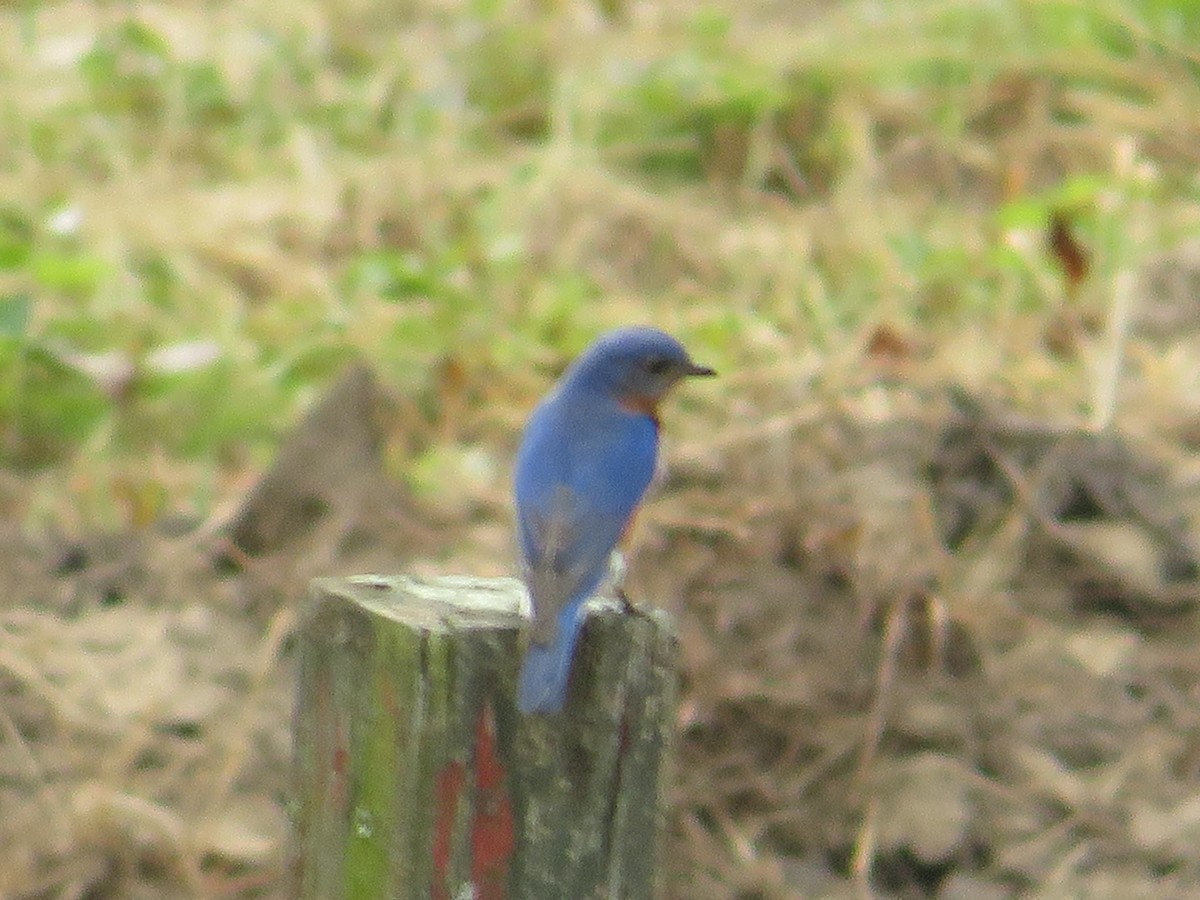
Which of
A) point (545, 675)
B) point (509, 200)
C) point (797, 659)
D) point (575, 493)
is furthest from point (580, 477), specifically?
point (509, 200)

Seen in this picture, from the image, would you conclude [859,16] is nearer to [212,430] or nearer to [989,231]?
[989,231]

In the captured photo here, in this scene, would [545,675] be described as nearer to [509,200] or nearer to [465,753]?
[465,753]

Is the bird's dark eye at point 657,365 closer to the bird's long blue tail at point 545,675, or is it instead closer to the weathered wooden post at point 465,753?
the weathered wooden post at point 465,753

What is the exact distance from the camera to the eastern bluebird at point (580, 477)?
2271 mm

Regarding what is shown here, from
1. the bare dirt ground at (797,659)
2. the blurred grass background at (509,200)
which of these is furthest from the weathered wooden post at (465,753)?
the blurred grass background at (509,200)

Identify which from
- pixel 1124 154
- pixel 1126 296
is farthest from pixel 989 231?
pixel 1126 296

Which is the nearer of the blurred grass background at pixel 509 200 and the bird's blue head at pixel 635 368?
the bird's blue head at pixel 635 368

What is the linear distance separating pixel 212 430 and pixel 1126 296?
2439mm

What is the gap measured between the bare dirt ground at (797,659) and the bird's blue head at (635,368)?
1009mm

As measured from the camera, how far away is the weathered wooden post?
7.50 feet

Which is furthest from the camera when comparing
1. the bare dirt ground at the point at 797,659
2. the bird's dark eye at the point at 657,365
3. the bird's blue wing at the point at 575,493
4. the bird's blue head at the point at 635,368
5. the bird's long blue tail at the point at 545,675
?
the bare dirt ground at the point at 797,659

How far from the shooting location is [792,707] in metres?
4.15

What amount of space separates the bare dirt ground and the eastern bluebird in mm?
1064

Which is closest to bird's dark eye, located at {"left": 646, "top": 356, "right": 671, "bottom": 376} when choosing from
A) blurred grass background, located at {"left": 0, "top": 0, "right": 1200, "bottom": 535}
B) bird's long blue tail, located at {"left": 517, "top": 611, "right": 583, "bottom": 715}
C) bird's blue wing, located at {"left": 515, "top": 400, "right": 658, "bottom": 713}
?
bird's blue wing, located at {"left": 515, "top": 400, "right": 658, "bottom": 713}
